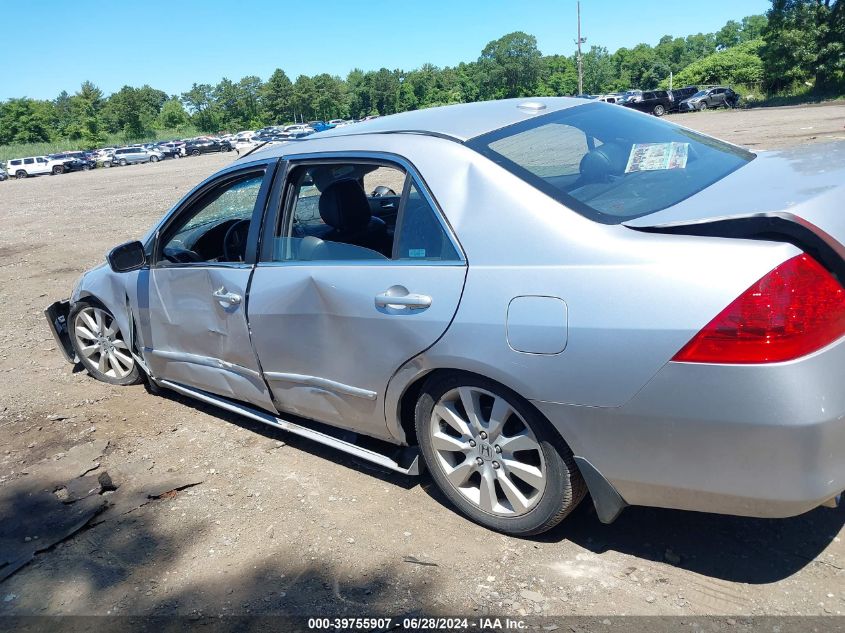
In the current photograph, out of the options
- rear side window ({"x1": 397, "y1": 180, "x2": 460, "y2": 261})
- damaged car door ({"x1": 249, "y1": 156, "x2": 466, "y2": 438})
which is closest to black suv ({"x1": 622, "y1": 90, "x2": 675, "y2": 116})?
damaged car door ({"x1": 249, "y1": 156, "x2": 466, "y2": 438})

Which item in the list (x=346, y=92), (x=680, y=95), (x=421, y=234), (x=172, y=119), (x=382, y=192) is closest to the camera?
(x=421, y=234)

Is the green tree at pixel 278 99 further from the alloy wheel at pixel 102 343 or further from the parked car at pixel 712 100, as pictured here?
the alloy wheel at pixel 102 343

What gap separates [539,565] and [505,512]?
0.80 feet

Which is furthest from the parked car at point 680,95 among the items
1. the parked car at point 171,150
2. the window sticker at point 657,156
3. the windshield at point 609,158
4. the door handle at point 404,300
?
the door handle at point 404,300

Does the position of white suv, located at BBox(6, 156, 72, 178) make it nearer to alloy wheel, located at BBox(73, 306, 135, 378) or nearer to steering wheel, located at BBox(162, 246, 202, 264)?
alloy wheel, located at BBox(73, 306, 135, 378)

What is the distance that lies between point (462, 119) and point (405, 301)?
3.34 ft

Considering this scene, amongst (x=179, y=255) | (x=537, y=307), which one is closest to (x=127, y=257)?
(x=179, y=255)

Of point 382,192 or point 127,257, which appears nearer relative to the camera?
point 127,257

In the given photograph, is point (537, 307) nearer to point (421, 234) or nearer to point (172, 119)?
point (421, 234)

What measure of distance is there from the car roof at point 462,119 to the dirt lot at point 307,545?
1703mm

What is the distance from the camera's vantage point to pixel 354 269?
3.13 m

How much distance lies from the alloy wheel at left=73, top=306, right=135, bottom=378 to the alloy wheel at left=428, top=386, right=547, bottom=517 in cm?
282

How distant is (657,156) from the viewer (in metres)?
3.26

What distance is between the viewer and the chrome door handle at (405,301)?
2799 mm
